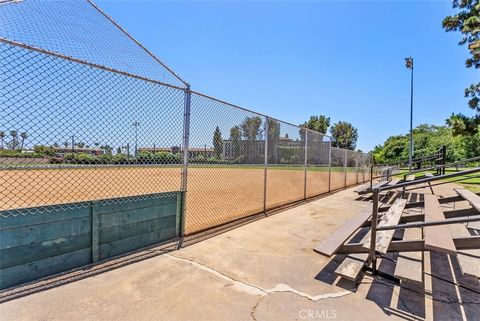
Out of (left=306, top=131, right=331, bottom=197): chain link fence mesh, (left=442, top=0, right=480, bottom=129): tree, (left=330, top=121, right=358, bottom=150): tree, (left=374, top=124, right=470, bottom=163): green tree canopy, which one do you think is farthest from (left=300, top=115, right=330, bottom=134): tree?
(left=306, top=131, right=331, bottom=197): chain link fence mesh

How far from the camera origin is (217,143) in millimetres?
4996

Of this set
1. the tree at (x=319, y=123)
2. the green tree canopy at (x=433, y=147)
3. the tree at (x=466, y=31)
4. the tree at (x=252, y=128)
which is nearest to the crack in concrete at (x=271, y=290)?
the tree at (x=252, y=128)

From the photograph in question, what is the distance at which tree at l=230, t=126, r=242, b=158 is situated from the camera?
5.45 m

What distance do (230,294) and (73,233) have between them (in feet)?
6.09

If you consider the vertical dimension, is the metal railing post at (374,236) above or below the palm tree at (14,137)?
below

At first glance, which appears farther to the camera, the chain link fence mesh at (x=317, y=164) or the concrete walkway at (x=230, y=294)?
the chain link fence mesh at (x=317, y=164)

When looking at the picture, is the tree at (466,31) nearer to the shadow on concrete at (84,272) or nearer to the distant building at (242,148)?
the distant building at (242,148)

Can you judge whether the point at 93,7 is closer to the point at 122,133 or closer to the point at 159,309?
the point at 122,133

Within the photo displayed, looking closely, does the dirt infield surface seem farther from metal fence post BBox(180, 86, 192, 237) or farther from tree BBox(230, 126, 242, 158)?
tree BBox(230, 126, 242, 158)

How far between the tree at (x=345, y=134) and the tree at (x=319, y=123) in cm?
317

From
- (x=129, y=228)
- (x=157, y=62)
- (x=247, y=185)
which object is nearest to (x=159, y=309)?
(x=129, y=228)

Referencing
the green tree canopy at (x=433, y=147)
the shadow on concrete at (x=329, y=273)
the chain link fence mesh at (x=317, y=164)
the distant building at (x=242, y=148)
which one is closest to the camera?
the shadow on concrete at (x=329, y=273)

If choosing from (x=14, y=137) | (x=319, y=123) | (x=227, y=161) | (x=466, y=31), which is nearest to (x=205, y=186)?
(x=227, y=161)

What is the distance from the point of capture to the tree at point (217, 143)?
4922 mm
